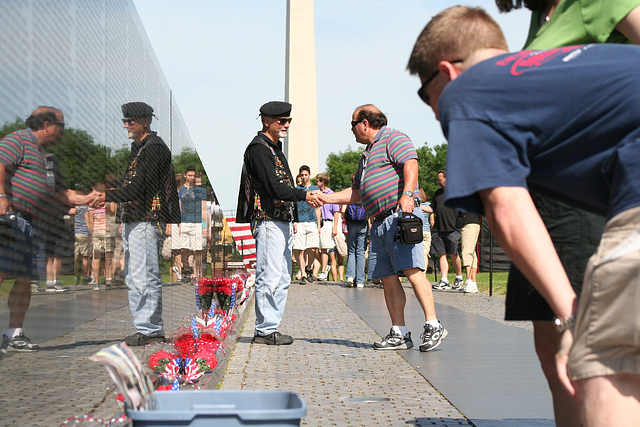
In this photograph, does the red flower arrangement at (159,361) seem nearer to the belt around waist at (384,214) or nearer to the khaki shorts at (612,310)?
the belt around waist at (384,214)

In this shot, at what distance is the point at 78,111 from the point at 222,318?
15.2 ft

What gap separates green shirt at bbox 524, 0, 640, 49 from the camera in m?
2.40

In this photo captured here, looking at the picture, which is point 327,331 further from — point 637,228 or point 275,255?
point 637,228

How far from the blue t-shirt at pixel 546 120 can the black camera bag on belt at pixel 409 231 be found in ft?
15.8

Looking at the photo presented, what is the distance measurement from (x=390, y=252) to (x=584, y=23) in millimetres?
4752

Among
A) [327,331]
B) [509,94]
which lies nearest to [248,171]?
[327,331]

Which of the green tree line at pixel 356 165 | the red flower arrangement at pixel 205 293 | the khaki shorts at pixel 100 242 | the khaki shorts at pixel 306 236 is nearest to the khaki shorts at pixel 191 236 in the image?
the red flower arrangement at pixel 205 293

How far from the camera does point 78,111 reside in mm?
3295

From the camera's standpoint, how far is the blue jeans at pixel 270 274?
7.55 metres

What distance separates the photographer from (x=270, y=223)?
25.0 feet

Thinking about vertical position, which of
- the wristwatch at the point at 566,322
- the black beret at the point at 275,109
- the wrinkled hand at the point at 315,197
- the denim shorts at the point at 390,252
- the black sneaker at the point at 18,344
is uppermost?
the black beret at the point at 275,109

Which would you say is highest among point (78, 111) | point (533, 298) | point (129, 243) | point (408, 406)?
point (78, 111)

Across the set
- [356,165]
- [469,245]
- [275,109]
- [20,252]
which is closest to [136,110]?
[20,252]

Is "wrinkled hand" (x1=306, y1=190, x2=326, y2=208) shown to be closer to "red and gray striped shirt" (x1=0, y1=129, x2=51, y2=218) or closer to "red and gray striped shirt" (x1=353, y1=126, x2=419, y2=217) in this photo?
"red and gray striped shirt" (x1=353, y1=126, x2=419, y2=217)
